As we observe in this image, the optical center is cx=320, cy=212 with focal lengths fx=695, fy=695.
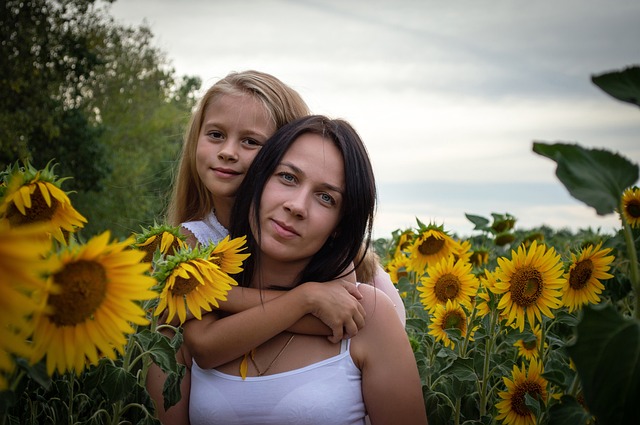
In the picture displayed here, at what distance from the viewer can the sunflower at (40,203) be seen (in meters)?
1.53

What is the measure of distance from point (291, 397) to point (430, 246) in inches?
66.8

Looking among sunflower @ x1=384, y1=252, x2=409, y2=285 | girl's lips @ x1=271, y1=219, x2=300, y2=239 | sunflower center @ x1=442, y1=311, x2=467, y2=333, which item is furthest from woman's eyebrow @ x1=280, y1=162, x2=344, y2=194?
sunflower @ x1=384, y1=252, x2=409, y2=285

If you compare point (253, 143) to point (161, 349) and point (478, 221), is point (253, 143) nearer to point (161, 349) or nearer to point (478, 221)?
point (161, 349)

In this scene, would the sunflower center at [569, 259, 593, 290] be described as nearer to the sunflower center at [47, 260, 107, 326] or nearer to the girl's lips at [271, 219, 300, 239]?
the girl's lips at [271, 219, 300, 239]

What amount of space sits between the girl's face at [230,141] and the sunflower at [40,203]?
1.09 metres

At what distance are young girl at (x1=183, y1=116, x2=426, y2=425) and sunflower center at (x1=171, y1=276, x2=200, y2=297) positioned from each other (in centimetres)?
34

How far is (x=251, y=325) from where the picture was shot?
190 cm

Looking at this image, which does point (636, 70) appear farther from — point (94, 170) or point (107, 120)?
point (107, 120)

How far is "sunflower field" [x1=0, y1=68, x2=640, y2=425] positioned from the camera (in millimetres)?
1113

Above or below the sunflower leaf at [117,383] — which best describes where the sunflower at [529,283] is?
above

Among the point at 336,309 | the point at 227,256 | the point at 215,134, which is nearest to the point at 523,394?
the point at 336,309

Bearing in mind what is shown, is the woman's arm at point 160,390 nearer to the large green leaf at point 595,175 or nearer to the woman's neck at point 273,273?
the woman's neck at point 273,273

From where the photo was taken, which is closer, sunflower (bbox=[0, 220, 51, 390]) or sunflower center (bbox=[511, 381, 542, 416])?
sunflower (bbox=[0, 220, 51, 390])

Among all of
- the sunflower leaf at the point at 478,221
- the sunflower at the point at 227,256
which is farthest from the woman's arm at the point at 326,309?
the sunflower leaf at the point at 478,221
